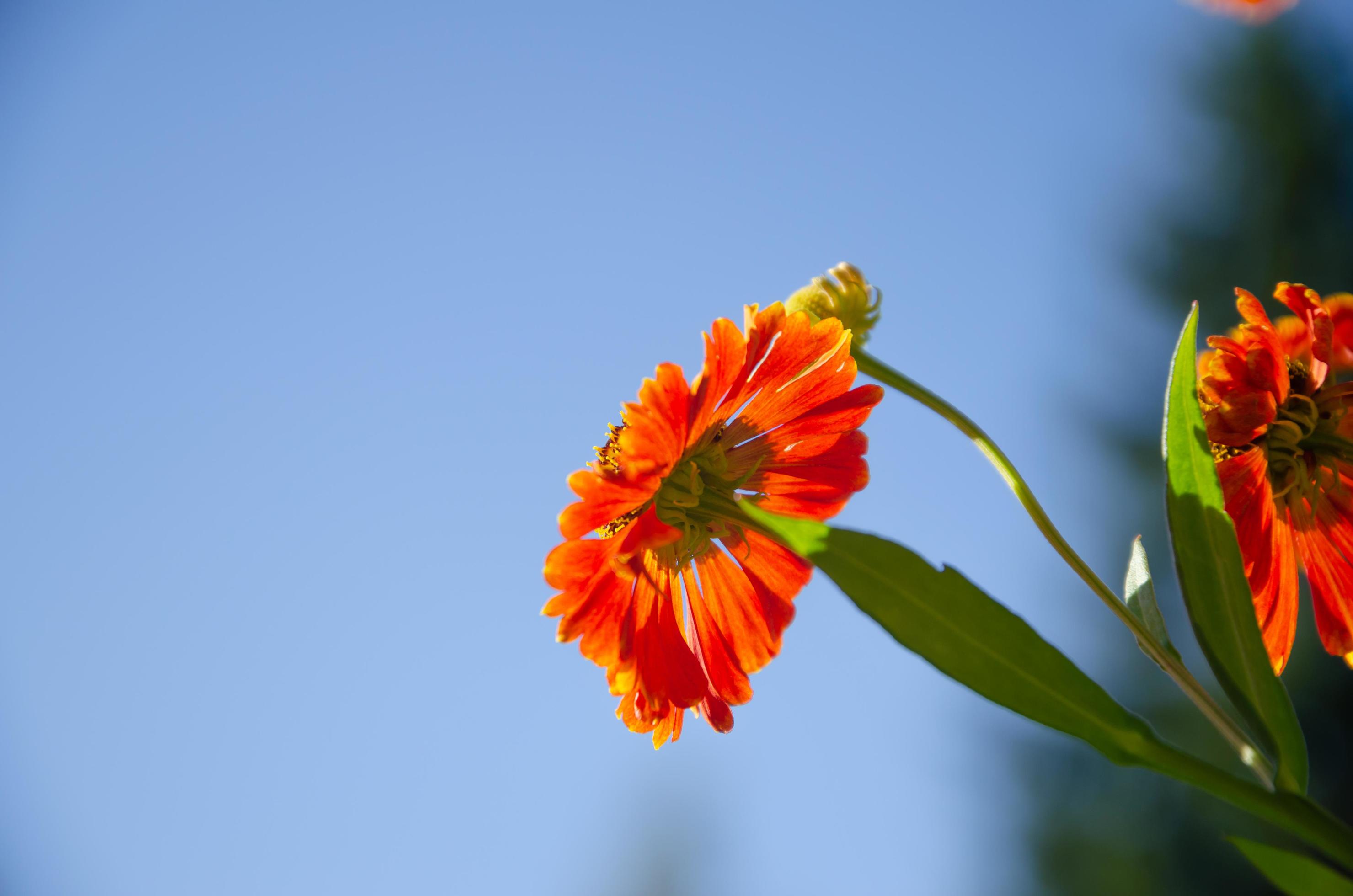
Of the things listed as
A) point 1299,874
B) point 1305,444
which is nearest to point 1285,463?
point 1305,444

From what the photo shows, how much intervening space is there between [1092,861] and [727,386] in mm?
8221

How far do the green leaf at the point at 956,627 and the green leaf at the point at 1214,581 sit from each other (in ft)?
0.26

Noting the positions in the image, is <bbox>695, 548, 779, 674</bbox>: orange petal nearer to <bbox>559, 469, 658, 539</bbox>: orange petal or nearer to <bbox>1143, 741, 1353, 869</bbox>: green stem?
<bbox>559, 469, 658, 539</bbox>: orange petal

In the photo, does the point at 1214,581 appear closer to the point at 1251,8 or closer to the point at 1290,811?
the point at 1290,811

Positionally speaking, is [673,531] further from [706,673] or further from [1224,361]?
[1224,361]

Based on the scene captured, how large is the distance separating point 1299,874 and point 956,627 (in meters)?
0.19

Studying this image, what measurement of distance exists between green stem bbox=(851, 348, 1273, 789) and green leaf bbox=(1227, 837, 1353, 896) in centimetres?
5

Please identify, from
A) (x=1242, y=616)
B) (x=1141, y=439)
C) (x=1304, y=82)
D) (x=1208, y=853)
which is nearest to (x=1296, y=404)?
(x=1242, y=616)

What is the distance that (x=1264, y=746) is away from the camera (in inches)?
20.1

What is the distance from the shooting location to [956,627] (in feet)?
1.70

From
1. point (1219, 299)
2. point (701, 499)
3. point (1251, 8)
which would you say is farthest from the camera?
point (1219, 299)

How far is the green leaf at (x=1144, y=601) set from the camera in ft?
1.84

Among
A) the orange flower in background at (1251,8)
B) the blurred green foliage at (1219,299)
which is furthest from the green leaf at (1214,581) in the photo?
the blurred green foliage at (1219,299)

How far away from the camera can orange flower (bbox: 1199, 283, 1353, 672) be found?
2.42ft
